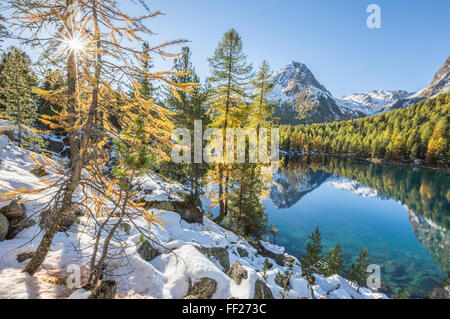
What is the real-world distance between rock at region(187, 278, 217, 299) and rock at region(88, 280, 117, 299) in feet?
5.36

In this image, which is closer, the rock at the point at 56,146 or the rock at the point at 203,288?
the rock at the point at 203,288

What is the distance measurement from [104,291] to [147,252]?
2.28 m

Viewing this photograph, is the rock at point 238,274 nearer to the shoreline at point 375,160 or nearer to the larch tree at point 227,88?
the larch tree at point 227,88

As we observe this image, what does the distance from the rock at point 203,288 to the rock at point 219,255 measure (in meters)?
2.15

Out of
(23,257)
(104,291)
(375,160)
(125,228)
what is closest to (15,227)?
(23,257)

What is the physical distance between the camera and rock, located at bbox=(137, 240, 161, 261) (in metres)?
5.08

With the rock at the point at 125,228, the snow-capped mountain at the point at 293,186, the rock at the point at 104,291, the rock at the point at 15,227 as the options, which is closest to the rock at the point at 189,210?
the rock at the point at 125,228

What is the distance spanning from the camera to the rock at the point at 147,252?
5.08m

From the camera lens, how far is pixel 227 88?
39.5 ft

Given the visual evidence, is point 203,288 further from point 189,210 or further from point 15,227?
point 189,210

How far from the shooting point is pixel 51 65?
10.9 ft
